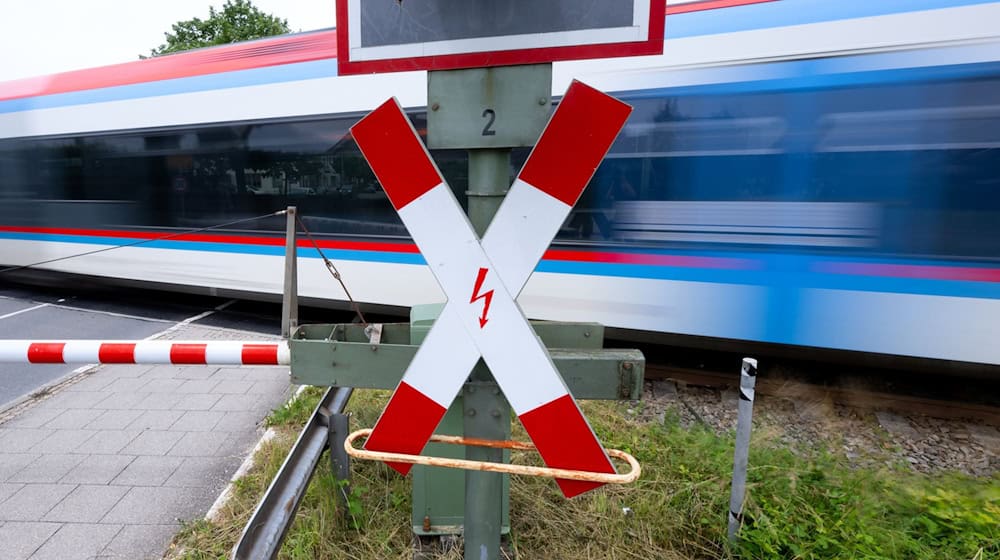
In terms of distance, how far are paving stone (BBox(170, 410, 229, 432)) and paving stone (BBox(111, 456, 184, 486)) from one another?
1.23ft

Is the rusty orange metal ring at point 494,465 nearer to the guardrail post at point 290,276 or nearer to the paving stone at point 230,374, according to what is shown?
the guardrail post at point 290,276

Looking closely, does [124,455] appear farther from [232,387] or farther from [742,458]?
[742,458]

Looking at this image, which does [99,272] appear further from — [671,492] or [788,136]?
[788,136]

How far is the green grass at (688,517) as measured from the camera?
215cm

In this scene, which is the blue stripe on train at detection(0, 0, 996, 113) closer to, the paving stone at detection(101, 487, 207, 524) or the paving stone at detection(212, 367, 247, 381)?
the paving stone at detection(212, 367, 247, 381)

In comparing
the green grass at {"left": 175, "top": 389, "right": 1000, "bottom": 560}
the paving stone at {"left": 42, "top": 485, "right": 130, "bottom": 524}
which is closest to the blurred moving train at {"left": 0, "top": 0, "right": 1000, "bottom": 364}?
the green grass at {"left": 175, "top": 389, "right": 1000, "bottom": 560}

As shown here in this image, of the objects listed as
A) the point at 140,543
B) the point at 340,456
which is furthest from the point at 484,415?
the point at 140,543

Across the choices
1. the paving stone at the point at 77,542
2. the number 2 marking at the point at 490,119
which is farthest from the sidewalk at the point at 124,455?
the number 2 marking at the point at 490,119

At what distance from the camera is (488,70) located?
129 cm

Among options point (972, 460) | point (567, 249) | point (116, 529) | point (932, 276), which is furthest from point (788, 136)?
point (116, 529)

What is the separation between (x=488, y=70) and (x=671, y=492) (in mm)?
2242

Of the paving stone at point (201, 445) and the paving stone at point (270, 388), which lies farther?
the paving stone at point (270, 388)

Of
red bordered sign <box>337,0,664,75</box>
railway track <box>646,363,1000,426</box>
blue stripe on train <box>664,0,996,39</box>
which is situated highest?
blue stripe on train <box>664,0,996,39</box>

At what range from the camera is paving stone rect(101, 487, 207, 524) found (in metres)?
2.52
